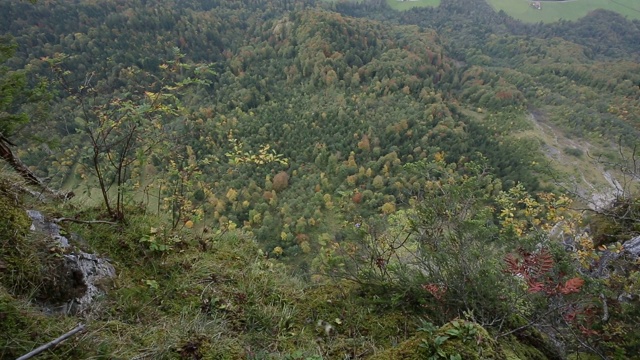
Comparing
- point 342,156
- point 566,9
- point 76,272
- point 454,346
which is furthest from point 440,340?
point 566,9

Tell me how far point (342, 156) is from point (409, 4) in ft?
416

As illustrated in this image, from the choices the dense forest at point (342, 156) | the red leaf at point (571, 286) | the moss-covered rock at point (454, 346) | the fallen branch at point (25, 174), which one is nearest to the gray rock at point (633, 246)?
the dense forest at point (342, 156)

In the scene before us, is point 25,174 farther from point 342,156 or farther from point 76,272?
point 342,156

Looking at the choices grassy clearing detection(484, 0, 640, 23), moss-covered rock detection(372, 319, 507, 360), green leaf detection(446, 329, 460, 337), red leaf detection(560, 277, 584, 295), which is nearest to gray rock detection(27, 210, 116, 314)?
moss-covered rock detection(372, 319, 507, 360)

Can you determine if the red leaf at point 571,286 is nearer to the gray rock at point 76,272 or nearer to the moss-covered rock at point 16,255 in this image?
the gray rock at point 76,272

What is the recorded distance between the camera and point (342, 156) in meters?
58.0

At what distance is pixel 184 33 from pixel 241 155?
99715 mm

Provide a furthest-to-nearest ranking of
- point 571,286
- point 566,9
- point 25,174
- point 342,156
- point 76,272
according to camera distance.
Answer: point 566,9
point 342,156
point 25,174
point 76,272
point 571,286

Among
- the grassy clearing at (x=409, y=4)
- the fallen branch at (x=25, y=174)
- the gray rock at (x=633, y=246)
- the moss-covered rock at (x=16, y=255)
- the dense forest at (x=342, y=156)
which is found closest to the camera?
the moss-covered rock at (x=16, y=255)

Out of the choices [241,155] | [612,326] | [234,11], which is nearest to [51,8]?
[234,11]

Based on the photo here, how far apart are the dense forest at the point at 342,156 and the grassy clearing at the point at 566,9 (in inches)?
182

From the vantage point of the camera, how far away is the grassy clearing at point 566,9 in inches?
5645

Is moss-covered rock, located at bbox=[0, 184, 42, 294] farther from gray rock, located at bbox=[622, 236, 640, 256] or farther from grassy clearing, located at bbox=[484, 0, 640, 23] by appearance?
grassy clearing, located at bbox=[484, 0, 640, 23]

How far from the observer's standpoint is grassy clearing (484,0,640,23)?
143375 mm
